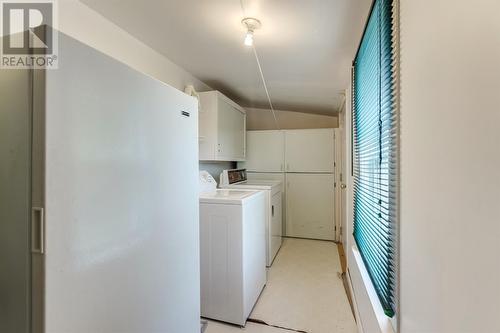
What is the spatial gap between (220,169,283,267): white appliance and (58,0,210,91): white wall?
1304 millimetres

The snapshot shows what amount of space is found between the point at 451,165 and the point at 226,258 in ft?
5.58

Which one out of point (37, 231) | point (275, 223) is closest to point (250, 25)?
point (37, 231)

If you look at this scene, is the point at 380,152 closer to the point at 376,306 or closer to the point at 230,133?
the point at 376,306

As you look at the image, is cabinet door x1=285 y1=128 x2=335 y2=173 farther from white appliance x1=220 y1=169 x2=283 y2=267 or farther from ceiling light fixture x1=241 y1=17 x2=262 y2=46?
ceiling light fixture x1=241 y1=17 x2=262 y2=46

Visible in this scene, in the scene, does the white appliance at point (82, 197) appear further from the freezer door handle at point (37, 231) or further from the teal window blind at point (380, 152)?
the teal window blind at point (380, 152)

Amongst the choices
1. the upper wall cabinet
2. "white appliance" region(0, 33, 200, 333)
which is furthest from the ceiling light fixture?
the upper wall cabinet

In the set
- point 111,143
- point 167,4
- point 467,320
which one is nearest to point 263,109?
point 167,4

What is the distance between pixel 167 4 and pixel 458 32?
55.2 inches

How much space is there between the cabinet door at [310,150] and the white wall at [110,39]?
216 cm

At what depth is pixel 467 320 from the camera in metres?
0.49

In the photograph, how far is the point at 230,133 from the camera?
3105 millimetres

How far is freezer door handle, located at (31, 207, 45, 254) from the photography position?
562 millimetres

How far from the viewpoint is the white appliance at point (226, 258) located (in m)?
1.92

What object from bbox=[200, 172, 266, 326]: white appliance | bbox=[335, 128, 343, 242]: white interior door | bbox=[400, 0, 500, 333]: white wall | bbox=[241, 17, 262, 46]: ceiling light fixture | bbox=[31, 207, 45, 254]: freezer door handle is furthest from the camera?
bbox=[335, 128, 343, 242]: white interior door
